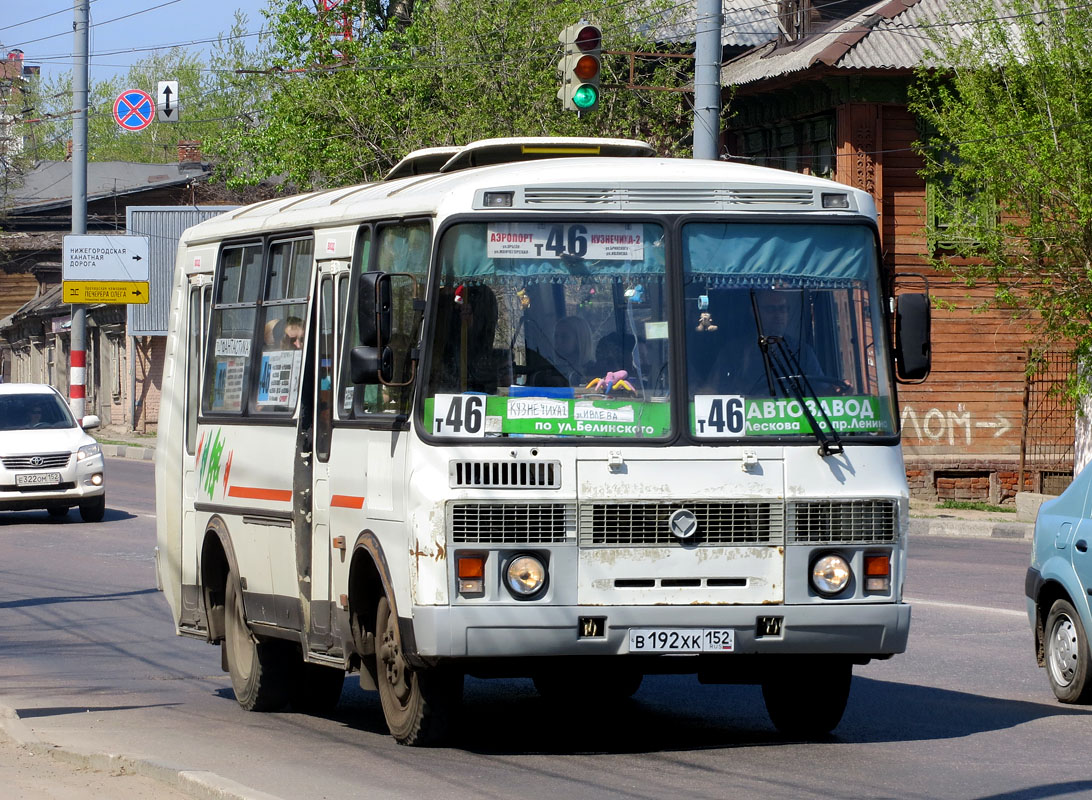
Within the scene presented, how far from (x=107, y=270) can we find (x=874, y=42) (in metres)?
23.6

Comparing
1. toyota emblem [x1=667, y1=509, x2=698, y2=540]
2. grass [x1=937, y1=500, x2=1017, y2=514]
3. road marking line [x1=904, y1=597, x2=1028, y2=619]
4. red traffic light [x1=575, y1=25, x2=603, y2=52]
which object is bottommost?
grass [x1=937, y1=500, x2=1017, y2=514]

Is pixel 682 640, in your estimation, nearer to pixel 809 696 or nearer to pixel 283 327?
pixel 809 696

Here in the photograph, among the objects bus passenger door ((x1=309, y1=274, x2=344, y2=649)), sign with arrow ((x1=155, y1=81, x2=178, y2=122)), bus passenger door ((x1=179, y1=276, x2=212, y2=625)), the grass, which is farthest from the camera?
sign with arrow ((x1=155, y1=81, x2=178, y2=122))

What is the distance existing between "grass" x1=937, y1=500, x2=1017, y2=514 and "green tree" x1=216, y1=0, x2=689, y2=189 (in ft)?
28.6

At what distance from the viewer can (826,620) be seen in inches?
327

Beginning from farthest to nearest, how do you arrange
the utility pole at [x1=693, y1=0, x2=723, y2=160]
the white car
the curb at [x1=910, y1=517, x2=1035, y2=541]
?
the white car, the curb at [x1=910, y1=517, x2=1035, y2=541], the utility pole at [x1=693, y1=0, x2=723, y2=160]

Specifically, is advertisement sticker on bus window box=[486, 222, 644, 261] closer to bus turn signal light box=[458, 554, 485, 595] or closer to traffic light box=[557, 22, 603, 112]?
bus turn signal light box=[458, 554, 485, 595]

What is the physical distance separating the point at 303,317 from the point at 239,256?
1.21 meters

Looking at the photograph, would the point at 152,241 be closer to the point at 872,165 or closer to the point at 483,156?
the point at 872,165

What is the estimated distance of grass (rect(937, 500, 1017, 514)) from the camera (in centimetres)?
2773

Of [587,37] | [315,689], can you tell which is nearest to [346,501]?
[315,689]

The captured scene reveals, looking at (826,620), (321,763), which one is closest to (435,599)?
(321,763)

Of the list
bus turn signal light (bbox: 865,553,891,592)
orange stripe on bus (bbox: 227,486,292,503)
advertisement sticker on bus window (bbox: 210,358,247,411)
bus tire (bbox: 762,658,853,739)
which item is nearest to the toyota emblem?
bus turn signal light (bbox: 865,553,891,592)

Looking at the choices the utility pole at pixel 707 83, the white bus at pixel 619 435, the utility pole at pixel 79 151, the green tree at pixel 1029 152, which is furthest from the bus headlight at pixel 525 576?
the utility pole at pixel 79 151
